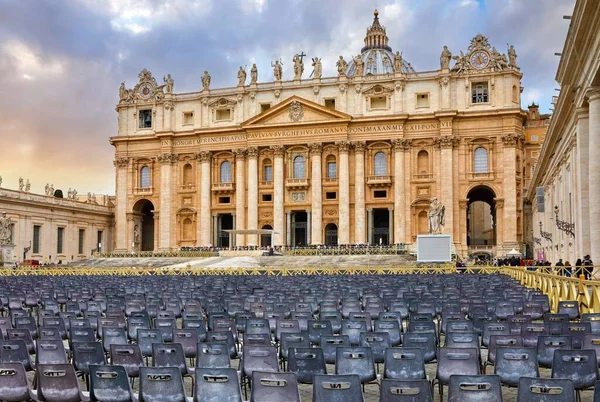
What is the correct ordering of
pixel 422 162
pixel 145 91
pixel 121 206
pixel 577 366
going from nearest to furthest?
pixel 577 366, pixel 422 162, pixel 121 206, pixel 145 91

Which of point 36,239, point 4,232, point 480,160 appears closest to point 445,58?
point 480,160

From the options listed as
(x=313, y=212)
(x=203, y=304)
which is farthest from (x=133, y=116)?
(x=203, y=304)

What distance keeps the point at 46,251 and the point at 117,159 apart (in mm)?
15876

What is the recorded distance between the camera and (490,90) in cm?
7038

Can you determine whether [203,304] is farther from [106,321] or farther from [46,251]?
[46,251]

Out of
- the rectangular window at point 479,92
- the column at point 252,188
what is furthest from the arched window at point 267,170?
the rectangular window at point 479,92

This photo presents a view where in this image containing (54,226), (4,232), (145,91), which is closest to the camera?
(4,232)

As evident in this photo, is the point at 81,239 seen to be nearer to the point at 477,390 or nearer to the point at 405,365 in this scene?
the point at 405,365

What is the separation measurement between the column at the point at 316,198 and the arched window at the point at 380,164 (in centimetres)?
644

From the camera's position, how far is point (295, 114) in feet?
244

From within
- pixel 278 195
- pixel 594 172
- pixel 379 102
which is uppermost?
pixel 379 102

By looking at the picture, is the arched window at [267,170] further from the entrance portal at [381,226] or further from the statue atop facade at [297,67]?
the entrance portal at [381,226]

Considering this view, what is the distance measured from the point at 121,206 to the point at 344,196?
2937 cm

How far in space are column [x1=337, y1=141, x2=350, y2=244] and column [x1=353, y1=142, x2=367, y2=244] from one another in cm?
91
